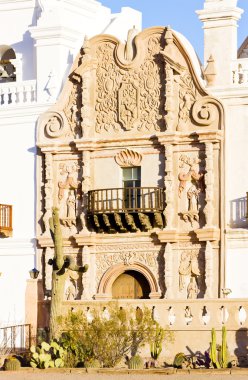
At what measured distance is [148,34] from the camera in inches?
2051

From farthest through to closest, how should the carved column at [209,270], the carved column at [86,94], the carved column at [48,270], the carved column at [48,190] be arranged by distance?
1. the carved column at [48,190]
2. the carved column at [86,94]
3. the carved column at [48,270]
4. the carved column at [209,270]

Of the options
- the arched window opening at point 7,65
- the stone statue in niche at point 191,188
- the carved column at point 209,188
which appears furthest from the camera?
the arched window opening at point 7,65

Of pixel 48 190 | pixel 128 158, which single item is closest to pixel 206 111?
pixel 128 158

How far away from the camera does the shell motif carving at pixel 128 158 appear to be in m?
52.1

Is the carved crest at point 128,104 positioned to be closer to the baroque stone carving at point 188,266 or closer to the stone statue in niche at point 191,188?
the stone statue in niche at point 191,188

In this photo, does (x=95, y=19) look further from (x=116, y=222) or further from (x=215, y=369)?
(x=215, y=369)

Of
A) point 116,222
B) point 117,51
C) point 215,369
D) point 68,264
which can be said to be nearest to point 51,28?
point 117,51

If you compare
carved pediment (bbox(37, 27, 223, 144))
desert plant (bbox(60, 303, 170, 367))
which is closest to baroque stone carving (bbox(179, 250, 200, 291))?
carved pediment (bbox(37, 27, 223, 144))

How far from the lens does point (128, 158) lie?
52.2 m

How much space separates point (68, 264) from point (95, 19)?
12.6 meters

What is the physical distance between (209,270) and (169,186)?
2759 millimetres

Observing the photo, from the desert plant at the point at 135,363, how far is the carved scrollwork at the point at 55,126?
11.6 meters

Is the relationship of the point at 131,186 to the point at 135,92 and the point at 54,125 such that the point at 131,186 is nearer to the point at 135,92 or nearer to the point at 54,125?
the point at 135,92

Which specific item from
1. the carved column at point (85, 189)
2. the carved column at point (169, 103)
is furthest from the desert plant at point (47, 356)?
the carved column at point (169, 103)
